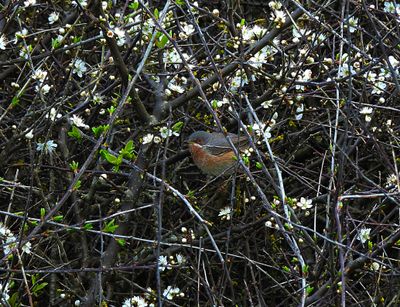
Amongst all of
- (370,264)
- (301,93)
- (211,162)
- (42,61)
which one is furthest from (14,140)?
(370,264)

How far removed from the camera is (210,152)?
5.78 metres

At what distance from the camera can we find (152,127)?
510 cm

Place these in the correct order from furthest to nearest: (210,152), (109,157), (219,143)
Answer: (219,143) → (210,152) → (109,157)

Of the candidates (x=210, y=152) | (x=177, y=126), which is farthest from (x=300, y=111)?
(x=177, y=126)

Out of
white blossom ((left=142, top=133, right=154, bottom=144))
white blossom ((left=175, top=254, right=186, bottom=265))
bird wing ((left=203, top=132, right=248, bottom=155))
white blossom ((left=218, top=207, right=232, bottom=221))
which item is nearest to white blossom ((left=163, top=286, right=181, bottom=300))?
white blossom ((left=175, top=254, right=186, bottom=265))

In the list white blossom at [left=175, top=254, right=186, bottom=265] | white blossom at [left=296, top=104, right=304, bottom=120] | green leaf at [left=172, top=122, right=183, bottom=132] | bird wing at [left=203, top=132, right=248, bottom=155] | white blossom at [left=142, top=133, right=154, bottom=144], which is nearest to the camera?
green leaf at [left=172, top=122, right=183, bottom=132]

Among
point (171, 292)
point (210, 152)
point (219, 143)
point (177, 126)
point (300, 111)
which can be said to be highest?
point (177, 126)

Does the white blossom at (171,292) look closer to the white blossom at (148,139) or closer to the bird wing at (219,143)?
the white blossom at (148,139)

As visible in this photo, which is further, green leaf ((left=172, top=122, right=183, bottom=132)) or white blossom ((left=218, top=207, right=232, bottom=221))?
white blossom ((left=218, top=207, right=232, bottom=221))

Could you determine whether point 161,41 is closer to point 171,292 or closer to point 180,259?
point 180,259

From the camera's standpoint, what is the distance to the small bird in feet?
18.5

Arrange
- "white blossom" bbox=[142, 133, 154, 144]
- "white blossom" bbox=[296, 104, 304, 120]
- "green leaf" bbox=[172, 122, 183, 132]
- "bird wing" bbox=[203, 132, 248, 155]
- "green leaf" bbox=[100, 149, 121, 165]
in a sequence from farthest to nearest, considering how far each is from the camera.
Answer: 1. "bird wing" bbox=[203, 132, 248, 155]
2. "white blossom" bbox=[296, 104, 304, 120]
3. "white blossom" bbox=[142, 133, 154, 144]
4. "green leaf" bbox=[172, 122, 183, 132]
5. "green leaf" bbox=[100, 149, 121, 165]

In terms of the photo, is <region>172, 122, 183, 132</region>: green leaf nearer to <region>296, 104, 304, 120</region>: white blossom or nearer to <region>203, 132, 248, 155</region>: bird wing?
<region>203, 132, 248, 155</region>: bird wing

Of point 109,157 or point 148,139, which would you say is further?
point 148,139
